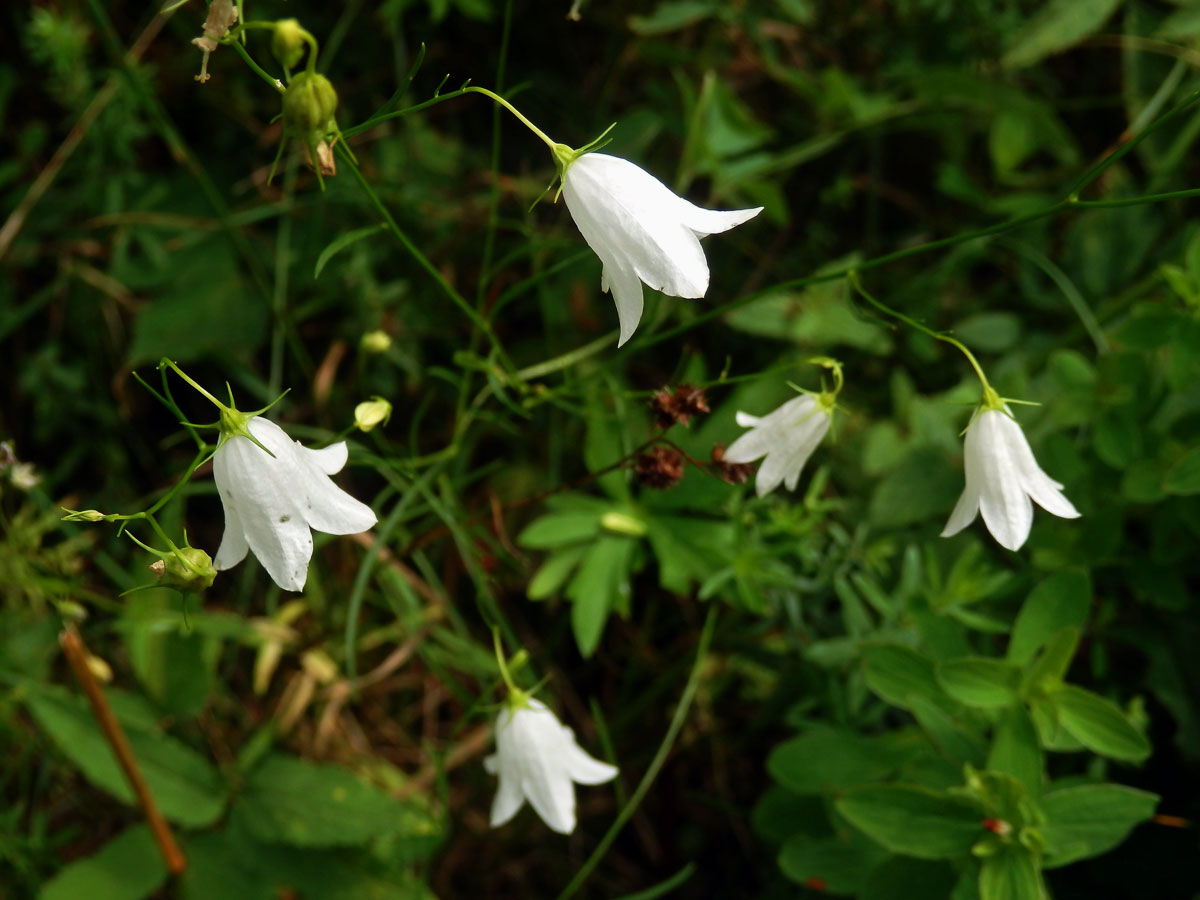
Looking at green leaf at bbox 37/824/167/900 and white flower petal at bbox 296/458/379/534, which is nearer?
white flower petal at bbox 296/458/379/534

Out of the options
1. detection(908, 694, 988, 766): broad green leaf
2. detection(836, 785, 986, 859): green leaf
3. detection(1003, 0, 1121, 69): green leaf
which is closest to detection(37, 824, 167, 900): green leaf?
detection(836, 785, 986, 859): green leaf

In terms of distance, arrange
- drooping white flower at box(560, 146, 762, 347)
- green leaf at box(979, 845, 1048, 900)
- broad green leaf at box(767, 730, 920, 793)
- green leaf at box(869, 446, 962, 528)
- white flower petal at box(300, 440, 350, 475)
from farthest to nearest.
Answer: green leaf at box(869, 446, 962, 528), broad green leaf at box(767, 730, 920, 793), green leaf at box(979, 845, 1048, 900), white flower petal at box(300, 440, 350, 475), drooping white flower at box(560, 146, 762, 347)

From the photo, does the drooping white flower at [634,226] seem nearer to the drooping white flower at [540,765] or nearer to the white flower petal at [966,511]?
the white flower petal at [966,511]

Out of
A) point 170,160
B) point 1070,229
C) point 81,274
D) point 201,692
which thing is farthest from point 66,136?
point 1070,229

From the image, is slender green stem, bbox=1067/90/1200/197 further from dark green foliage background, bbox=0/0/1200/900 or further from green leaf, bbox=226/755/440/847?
green leaf, bbox=226/755/440/847

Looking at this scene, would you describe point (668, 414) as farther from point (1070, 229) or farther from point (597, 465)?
point (1070, 229)

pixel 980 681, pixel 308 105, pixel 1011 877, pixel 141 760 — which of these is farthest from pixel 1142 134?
pixel 141 760
